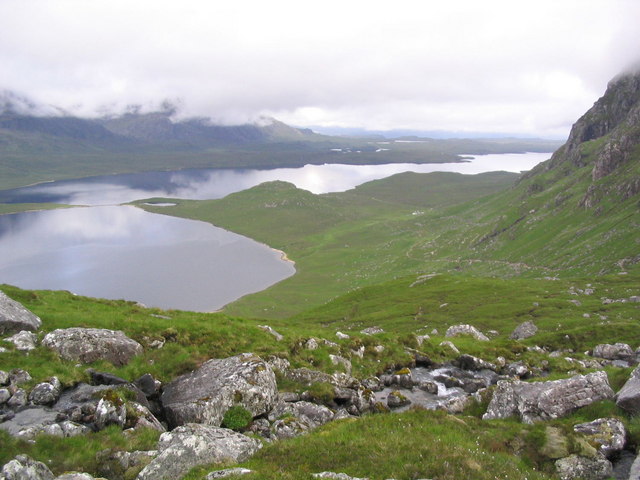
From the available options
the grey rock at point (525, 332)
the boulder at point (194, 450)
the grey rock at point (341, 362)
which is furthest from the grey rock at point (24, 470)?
the grey rock at point (525, 332)

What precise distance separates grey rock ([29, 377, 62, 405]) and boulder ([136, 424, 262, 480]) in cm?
684

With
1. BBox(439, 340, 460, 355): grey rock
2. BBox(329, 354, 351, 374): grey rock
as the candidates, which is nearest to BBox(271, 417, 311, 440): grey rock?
BBox(329, 354, 351, 374): grey rock

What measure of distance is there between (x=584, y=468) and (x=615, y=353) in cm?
3358

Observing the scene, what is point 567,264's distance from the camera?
132 metres

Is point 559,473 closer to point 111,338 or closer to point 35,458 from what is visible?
point 35,458

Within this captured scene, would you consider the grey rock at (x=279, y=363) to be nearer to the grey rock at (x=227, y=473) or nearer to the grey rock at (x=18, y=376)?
the grey rock at (x=227, y=473)

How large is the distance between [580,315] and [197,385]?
261 feet

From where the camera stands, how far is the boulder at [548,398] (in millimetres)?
20766

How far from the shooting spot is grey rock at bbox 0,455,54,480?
1380 centimetres

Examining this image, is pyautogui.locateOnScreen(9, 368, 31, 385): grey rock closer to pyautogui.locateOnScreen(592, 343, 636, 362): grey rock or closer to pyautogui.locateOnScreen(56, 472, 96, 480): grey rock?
pyautogui.locateOnScreen(56, 472, 96, 480): grey rock

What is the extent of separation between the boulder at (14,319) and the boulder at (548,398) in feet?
91.3

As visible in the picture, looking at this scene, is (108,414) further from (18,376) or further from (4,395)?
(18,376)

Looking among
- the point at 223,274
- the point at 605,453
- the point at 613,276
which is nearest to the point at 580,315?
the point at 613,276

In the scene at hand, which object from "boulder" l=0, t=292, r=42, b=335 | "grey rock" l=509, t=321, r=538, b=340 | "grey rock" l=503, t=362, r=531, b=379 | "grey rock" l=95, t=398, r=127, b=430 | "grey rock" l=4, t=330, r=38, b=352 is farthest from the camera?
"grey rock" l=509, t=321, r=538, b=340
